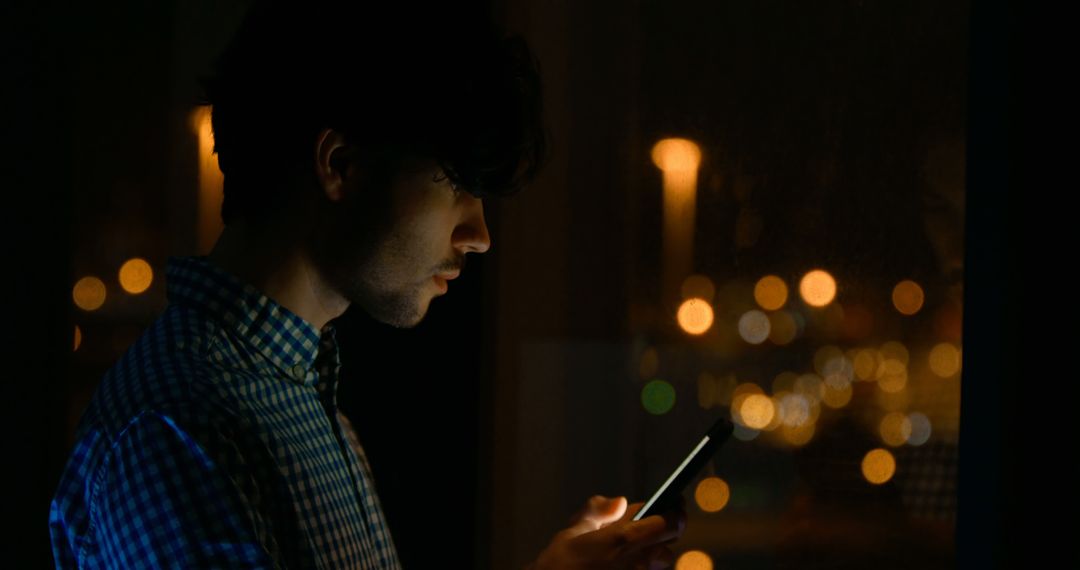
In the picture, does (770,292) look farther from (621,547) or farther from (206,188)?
(206,188)

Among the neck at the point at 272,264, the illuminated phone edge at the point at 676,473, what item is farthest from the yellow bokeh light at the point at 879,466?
the neck at the point at 272,264

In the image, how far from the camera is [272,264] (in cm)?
91

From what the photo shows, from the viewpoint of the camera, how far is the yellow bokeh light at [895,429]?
1154 millimetres

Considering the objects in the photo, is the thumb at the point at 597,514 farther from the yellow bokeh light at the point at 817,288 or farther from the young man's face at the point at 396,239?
the yellow bokeh light at the point at 817,288

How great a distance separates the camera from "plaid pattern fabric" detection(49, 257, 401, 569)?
28.1 inches

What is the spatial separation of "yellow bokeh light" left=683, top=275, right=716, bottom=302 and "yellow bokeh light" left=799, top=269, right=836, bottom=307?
0.12 m

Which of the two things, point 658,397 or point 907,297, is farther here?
point 658,397

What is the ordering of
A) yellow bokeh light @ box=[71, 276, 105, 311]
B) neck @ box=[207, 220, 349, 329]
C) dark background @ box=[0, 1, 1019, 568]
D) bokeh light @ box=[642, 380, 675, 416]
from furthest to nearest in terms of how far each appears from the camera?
yellow bokeh light @ box=[71, 276, 105, 311], bokeh light @ box=[642, 380, 675, 416], dark background @ box=[0, 1, 1019, 568], neck @ box=[207, 220, 349, 329]

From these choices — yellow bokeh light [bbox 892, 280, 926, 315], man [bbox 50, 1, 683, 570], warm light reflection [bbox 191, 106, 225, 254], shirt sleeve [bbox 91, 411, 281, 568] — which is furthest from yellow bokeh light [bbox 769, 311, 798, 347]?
warm light reflection [bbox 191, 106, 225, 254]

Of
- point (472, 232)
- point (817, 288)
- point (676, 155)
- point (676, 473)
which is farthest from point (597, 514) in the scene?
point (676, 155)

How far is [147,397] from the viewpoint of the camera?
76 cm

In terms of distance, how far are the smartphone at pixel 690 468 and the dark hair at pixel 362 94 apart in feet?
1.09

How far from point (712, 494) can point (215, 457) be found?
2.50ft

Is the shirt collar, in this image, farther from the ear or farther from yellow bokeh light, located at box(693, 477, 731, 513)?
yellow bokeh light, located at box(693, 477, 731, 513)
